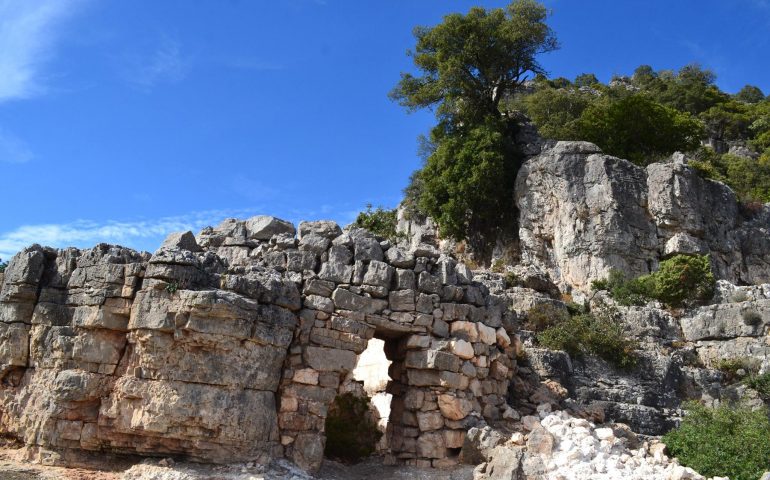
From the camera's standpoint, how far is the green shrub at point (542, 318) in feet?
47.6

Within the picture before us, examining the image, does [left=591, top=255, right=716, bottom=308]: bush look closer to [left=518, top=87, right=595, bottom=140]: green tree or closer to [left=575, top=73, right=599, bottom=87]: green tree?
[left=518, top=87, right=595, bottom=140]: green tree

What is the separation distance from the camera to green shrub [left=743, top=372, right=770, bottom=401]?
1339cm

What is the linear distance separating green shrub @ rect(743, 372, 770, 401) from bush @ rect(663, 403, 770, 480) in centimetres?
382

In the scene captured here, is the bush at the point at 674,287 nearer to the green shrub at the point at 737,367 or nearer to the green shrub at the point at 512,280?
the green shrub at the point at 512,280

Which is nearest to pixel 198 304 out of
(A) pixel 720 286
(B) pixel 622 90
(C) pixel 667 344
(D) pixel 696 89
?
(C) pixel 667 344

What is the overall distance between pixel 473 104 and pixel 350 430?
695 inches

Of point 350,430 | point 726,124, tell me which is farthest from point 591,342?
point 726,124

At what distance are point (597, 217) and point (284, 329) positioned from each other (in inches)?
586

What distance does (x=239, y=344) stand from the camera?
8516mm

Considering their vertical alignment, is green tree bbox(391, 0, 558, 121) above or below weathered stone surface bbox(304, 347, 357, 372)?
above

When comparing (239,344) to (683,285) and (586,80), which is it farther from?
(586,80)

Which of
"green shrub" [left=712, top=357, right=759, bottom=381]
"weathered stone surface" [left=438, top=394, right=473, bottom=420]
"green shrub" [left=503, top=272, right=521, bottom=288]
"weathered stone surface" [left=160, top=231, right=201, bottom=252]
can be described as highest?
"green shrub" [left=503, top=272, right=521, bottom=288]

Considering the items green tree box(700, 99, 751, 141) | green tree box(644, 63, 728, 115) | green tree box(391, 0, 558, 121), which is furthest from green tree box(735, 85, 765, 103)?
green tree box(391, 0, 558, 121)

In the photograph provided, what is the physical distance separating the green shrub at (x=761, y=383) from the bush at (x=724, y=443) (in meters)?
3.82
